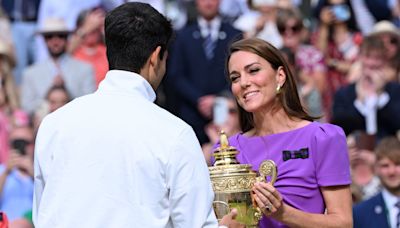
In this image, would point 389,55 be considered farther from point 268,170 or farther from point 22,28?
point 268,170

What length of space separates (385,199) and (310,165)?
3343 mm

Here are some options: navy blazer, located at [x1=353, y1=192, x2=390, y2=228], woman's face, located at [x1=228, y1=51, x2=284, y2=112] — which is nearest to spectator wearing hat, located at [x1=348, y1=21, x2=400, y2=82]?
navy blazer, located at [x1=353, y1=192, x2=390, y2=228]

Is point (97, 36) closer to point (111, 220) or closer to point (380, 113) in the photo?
point (380, 113)

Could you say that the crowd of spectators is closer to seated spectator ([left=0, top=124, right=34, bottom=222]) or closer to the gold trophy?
seated spectator ([left=0, top=124, right=34, bottom=222])

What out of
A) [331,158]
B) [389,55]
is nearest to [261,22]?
[389,55]

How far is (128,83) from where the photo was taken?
166 inches

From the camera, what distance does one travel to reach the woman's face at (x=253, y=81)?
16.6 ft

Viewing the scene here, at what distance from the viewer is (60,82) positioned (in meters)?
11.0

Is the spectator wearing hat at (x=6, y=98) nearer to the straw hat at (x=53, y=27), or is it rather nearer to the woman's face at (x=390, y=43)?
the straw hat at (x=53, y=27)

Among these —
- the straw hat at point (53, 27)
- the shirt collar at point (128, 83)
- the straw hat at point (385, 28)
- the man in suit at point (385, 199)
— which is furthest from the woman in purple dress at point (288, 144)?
the straw hat at point (53, 27)

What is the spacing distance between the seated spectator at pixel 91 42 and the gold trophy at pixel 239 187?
6686 millimetres

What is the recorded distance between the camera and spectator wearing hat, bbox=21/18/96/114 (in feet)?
36.4

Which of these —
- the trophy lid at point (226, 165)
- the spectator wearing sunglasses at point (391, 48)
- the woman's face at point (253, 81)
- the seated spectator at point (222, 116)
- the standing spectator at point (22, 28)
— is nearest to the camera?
the trophy lid at point (226, 165)

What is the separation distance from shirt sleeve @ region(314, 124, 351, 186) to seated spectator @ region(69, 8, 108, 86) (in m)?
6.59
